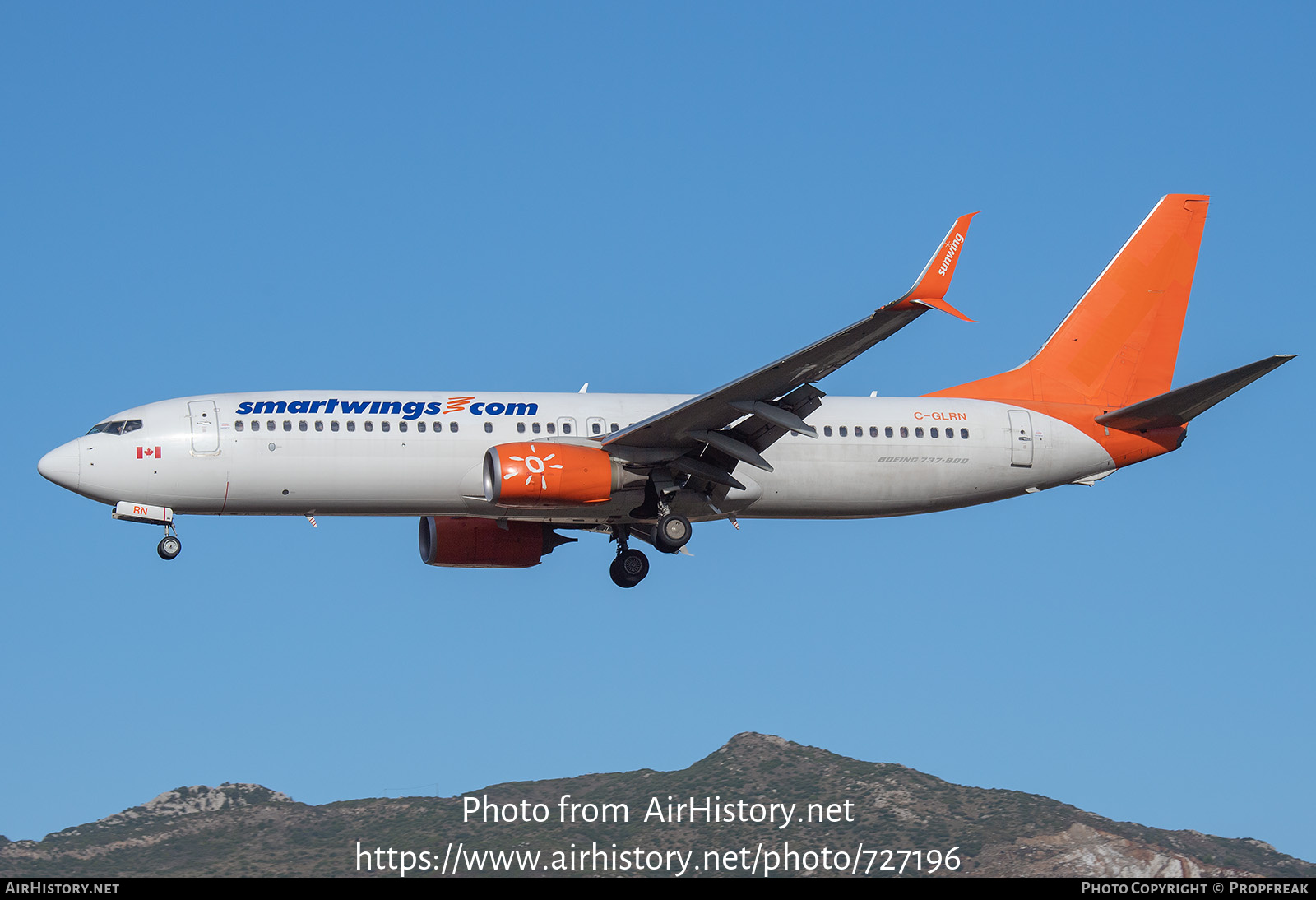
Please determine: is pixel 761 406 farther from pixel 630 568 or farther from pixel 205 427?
pixel 205 427

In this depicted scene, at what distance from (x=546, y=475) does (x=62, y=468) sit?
11405 mm

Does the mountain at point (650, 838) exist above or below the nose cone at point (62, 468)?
below

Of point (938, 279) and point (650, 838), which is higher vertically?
point (938, 279)

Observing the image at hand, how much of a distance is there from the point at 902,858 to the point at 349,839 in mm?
20813

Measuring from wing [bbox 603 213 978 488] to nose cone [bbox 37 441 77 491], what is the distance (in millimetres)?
12425

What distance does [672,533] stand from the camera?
122 ft

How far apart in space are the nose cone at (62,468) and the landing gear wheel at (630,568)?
13.8m

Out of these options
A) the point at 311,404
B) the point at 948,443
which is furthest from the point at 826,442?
the point at 311,404

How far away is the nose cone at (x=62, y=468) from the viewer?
35594 millimetres

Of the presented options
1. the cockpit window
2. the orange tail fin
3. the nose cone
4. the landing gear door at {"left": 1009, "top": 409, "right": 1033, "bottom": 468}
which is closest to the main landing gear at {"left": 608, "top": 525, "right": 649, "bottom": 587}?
the orange tail fin

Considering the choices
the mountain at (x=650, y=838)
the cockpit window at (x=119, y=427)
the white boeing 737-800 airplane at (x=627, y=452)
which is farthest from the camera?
the mountain at (x=650, y=838)

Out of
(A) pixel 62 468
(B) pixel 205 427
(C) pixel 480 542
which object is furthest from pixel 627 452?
(A) pixel 62 468

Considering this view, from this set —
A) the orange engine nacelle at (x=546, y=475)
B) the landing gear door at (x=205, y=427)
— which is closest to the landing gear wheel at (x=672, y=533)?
the orange engine nacelle at (x=546, y=475)

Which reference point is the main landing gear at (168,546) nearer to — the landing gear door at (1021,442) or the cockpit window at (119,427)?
the cockpit window at (119,427)
